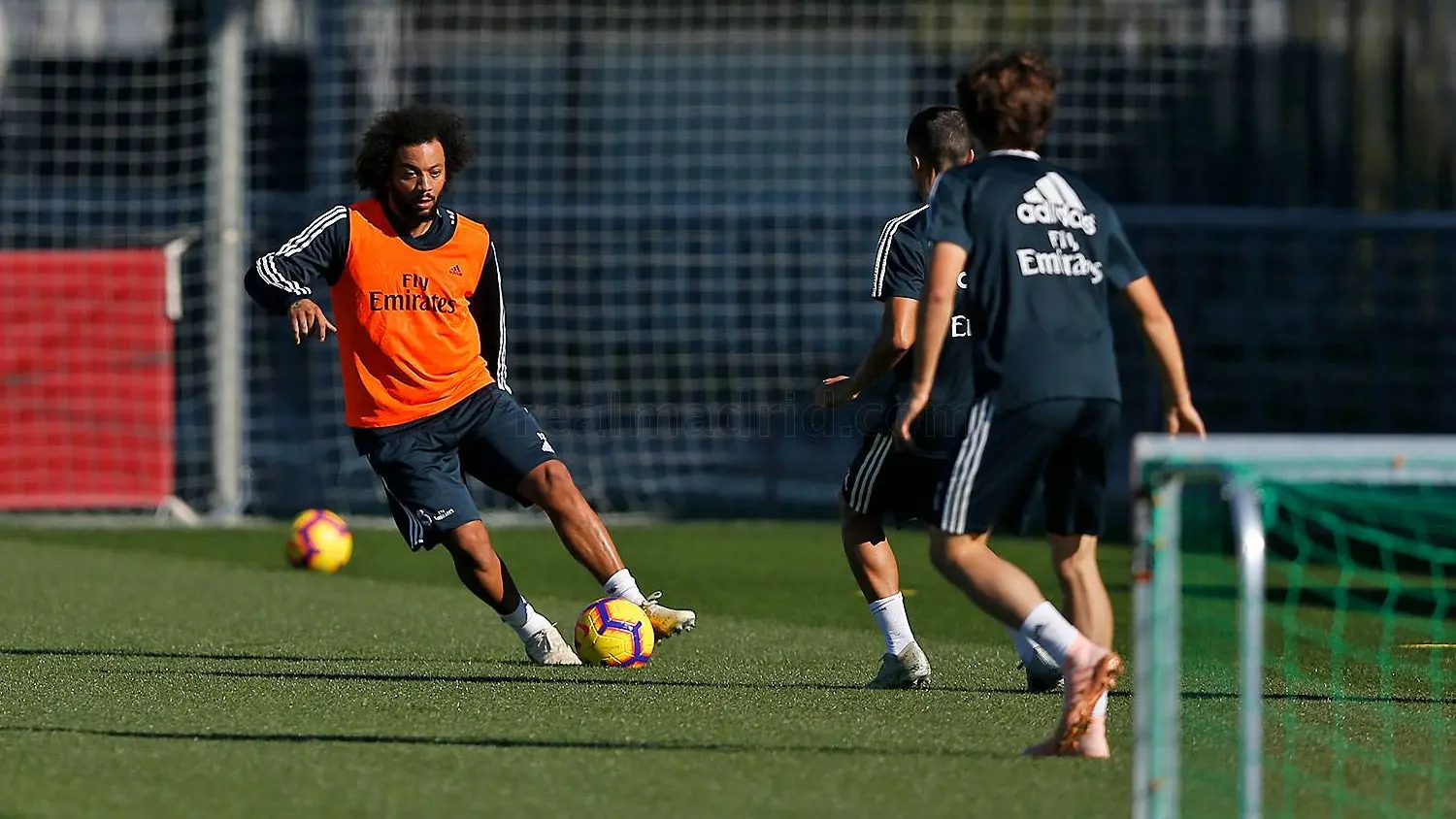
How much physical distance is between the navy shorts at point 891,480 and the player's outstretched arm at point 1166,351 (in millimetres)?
1642

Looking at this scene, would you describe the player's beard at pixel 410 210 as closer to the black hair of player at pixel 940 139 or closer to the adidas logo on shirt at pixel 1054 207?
the black hair of player at pixel 940 139

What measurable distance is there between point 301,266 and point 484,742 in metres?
2.28

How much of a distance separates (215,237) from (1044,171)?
979cm

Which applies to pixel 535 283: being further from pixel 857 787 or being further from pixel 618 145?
pixel 857 787

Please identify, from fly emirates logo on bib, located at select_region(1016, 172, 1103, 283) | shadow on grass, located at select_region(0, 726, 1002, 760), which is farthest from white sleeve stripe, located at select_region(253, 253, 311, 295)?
fly emirates logo on bib, located at select_region(1016, 172, 1103, 283)

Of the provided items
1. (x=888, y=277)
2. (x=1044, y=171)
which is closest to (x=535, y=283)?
(x=888, y=277)

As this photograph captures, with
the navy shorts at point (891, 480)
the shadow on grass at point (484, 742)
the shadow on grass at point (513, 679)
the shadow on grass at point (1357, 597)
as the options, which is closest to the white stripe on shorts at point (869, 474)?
the navy shorts at point (891, 480)

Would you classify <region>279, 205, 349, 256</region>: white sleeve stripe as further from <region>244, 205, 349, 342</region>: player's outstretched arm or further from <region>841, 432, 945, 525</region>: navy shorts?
<region>841, 432, 945, 525</region>: navy shorts

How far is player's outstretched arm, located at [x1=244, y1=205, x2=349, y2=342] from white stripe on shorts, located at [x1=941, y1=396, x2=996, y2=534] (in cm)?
258

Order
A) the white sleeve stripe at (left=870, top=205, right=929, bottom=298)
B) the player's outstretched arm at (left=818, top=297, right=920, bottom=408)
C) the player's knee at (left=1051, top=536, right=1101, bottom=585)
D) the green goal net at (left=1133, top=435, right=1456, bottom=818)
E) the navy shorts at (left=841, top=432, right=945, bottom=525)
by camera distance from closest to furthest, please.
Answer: the green goal net at (left=1133, top=435, right=1456, bottom=818) → the player's knee at (left=1051, top=536, right=1101, bottom=585) → the player's outstretched arm at (left=818, top=297, right=920, bottom=408) → the white sleeve stripe at (left=870, top=205, right=929, bottom=298) → the navy shorts at (left=841, top=432, right=945, bottom=525)

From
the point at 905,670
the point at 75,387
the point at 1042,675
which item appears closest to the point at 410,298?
the point at 905,670

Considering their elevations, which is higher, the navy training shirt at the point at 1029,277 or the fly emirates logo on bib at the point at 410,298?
Result: the navy training shirt at the point at 1029,277

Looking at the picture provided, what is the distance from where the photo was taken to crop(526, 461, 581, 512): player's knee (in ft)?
24.8

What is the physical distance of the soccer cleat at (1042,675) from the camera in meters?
6.82
